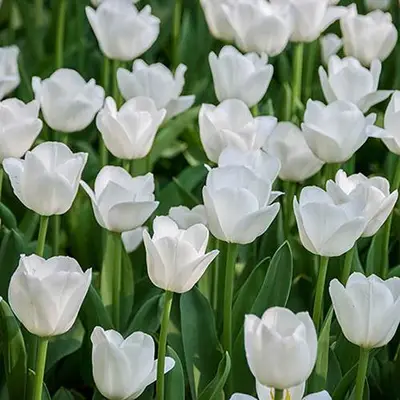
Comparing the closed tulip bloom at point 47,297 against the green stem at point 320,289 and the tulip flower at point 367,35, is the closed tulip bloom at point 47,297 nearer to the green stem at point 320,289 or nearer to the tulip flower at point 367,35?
the green stem at point 320,289

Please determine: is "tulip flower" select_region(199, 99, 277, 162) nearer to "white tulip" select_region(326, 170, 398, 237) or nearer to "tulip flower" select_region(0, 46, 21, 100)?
"white tulip" select_region(326, 170, 398, 237)

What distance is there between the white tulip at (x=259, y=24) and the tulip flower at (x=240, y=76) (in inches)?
4.0

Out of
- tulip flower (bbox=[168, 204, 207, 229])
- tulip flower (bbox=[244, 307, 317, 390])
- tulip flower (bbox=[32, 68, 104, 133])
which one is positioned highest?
tulip flower (bbox=[244, 307, 317, 390])

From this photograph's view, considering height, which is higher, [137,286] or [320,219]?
[320,219]

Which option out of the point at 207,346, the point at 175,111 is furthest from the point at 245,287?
the point at 175,111

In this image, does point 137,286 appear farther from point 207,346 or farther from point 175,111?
point 175,111

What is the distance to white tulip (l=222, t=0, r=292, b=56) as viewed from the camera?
1.46 metres

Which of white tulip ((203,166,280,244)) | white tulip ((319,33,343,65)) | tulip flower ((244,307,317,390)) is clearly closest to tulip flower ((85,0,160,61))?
white tulip ((319,33,343,65))

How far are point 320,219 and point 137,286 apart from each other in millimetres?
360

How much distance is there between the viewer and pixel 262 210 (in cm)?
96

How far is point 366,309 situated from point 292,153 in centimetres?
41

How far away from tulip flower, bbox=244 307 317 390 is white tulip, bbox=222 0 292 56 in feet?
2.44

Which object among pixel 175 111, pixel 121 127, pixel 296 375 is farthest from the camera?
pixel 175 111

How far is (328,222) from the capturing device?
943 millimetres
